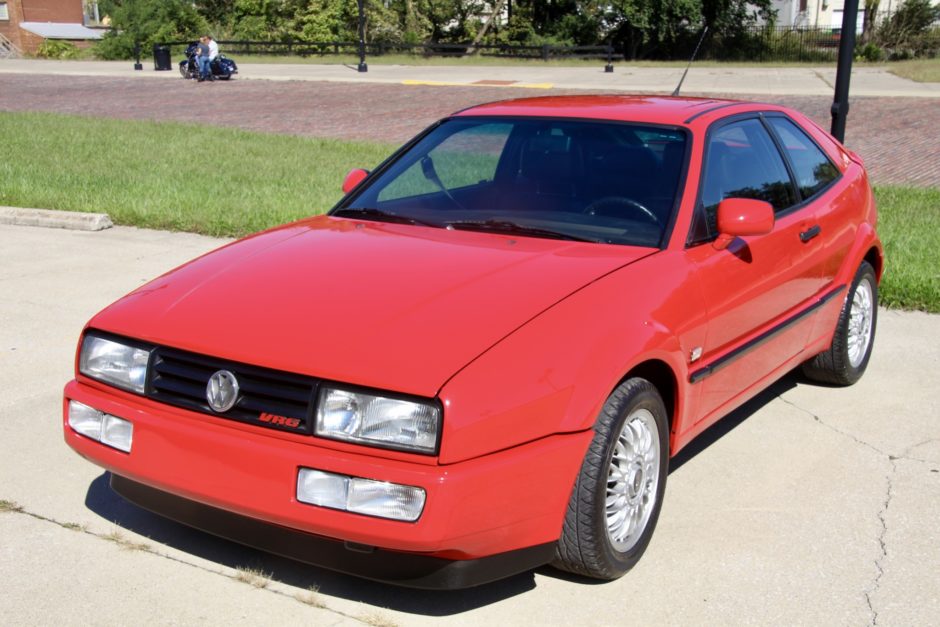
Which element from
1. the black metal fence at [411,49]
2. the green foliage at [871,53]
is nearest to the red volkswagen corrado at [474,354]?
the black metal fence at [411,49]

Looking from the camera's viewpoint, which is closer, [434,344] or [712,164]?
[434,344]

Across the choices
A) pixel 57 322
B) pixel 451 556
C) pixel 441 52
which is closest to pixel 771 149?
pixel 451 556

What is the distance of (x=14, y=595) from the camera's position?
11.6 feet

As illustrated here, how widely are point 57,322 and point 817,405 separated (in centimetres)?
454

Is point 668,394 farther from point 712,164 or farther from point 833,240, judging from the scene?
point 833,240

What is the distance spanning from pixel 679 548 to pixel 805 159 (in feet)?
7.78

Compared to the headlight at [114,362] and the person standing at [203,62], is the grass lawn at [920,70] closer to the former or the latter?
the person standing at [203,62]

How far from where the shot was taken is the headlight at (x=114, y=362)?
11.6 ft

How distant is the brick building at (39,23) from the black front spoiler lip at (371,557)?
245 ft

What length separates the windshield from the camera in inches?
170

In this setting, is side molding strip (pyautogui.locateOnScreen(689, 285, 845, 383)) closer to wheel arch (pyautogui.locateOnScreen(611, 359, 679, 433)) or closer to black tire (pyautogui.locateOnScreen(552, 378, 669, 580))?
wheel arch (pyautogui.locateOnScreen(611, 359, 679, 433))

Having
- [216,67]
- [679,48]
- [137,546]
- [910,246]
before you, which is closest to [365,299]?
[137,546]

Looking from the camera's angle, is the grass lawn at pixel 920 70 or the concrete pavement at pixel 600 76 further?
the grass lawn at pixel 920 70

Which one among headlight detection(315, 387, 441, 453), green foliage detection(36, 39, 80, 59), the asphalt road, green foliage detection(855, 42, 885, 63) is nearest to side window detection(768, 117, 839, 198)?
headlight detection(315, 387, 441, 453)
